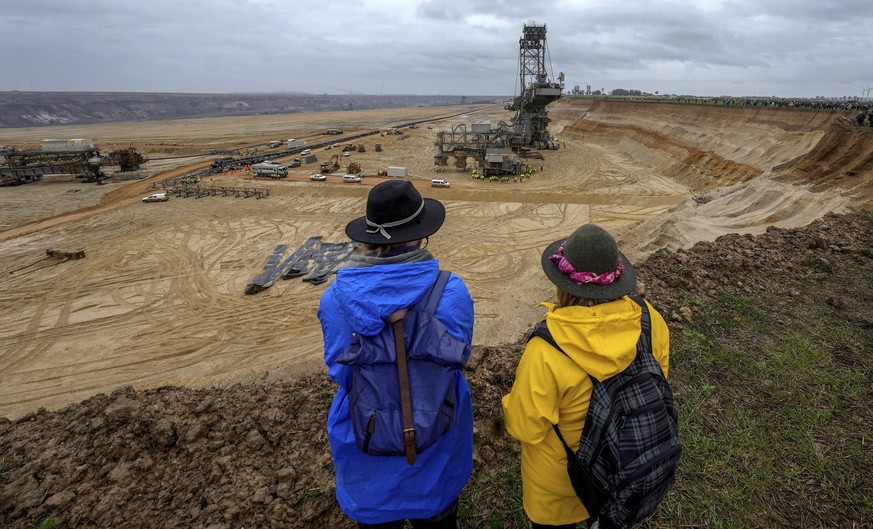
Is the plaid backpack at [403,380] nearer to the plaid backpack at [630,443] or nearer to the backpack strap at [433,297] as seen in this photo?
the backpack strap at [433,297]

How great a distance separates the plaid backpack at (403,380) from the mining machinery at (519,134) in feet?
95.6

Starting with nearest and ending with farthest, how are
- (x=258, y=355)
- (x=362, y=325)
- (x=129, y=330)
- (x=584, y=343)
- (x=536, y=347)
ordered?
(x=362, y=325) → (x=584, y=343) → (x=536, y=347) → (x=258, y=355) → (x=129, y=330)

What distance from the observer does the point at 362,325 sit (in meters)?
1.83

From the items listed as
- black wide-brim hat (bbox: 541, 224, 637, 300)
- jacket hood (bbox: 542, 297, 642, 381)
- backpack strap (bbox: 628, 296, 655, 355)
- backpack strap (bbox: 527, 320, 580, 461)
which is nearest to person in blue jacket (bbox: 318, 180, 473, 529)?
backpack strap (bbox: 527, 320, 580, 461)

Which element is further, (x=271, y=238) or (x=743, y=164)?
(x=743, y=164)

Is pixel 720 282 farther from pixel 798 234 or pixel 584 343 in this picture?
pixel 584 343

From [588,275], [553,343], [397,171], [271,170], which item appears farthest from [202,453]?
[271,170]

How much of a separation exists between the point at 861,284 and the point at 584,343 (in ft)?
25.3

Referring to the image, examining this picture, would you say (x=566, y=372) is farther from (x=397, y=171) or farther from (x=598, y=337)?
(x=397, y=171)

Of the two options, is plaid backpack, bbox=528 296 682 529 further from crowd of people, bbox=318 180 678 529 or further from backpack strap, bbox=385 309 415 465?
backpack strap, bbox=385 309 415 465

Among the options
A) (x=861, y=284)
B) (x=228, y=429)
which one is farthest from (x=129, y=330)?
(x=861, y=284)

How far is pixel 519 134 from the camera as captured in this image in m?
38.9

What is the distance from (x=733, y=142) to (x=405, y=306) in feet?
116

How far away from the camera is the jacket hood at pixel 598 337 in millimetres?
1983
